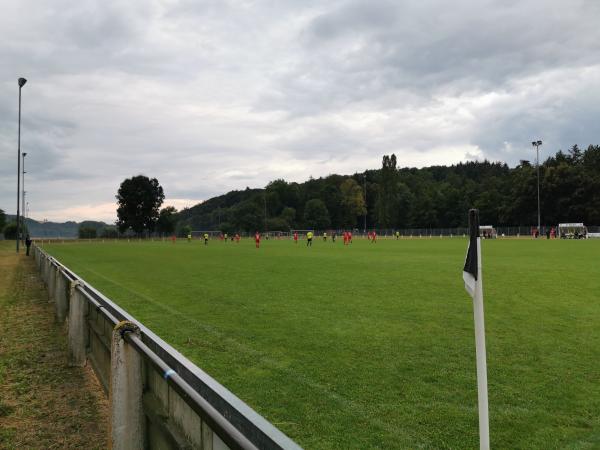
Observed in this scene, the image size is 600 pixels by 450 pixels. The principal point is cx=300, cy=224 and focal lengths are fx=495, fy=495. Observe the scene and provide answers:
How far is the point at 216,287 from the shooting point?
14.8 m

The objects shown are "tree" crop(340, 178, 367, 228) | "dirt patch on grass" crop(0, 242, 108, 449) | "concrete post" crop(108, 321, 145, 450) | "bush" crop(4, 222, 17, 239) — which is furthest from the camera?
"tree" crop(340, 178, 367, 228)

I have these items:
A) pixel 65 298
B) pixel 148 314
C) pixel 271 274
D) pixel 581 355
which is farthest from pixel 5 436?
pixel 271 274

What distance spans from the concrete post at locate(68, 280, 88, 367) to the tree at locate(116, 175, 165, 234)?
115356 millimetres

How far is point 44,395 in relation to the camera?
5.84 meters

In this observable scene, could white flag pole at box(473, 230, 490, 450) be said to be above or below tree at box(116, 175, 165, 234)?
below

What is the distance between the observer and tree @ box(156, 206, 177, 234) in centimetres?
12498

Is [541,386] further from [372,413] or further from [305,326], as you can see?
[305,326]

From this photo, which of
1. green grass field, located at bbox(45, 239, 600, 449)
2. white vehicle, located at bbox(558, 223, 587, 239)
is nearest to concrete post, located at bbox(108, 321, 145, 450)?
green grass field, located at bbox(45, 239, 600, 449)

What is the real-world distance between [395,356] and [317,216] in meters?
140

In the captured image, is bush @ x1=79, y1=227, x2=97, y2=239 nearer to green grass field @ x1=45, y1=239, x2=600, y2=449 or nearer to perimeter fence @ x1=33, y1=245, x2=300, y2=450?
green grass field @ x1=45, y1=239, x2=600, y2=449

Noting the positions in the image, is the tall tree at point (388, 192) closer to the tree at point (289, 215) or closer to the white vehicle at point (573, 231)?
the tree at point (289, 215)

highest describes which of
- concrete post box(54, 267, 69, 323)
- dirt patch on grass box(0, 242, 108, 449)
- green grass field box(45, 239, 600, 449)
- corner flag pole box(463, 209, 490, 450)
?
corner flag pole box(463, 209, 490, 450)

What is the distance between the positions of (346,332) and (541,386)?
11.2 ft

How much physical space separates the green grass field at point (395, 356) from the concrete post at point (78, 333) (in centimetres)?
133
